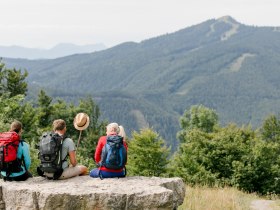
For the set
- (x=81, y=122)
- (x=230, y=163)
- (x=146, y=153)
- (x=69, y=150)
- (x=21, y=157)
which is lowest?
(x=230, y=163)

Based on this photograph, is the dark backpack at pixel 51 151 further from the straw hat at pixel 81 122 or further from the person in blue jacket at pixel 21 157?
the straw hat at pixel 81 122

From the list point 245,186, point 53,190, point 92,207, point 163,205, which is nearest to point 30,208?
point 53,190

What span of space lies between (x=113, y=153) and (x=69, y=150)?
999 mm

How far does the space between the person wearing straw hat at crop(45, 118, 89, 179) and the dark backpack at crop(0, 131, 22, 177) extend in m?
0.78

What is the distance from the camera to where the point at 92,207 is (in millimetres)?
8742

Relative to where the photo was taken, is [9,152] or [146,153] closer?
[9,152]

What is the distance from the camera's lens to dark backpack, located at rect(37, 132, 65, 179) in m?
9.51

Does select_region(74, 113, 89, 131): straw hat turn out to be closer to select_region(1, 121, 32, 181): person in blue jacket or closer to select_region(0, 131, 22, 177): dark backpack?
select_region(1, 121, 32, 181): person in blue jacket

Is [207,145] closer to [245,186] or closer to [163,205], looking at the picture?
[245,186]

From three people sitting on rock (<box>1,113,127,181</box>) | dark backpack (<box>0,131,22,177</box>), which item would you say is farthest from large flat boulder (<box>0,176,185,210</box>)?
→ dark backpack (<box>0,131,22,177</box>)

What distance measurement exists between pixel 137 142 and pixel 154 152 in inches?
62.3

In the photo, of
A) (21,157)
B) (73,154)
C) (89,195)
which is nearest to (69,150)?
(73,154)

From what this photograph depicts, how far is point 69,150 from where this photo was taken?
9.76 meters

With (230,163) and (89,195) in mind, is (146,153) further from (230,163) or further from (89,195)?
(89,195)
